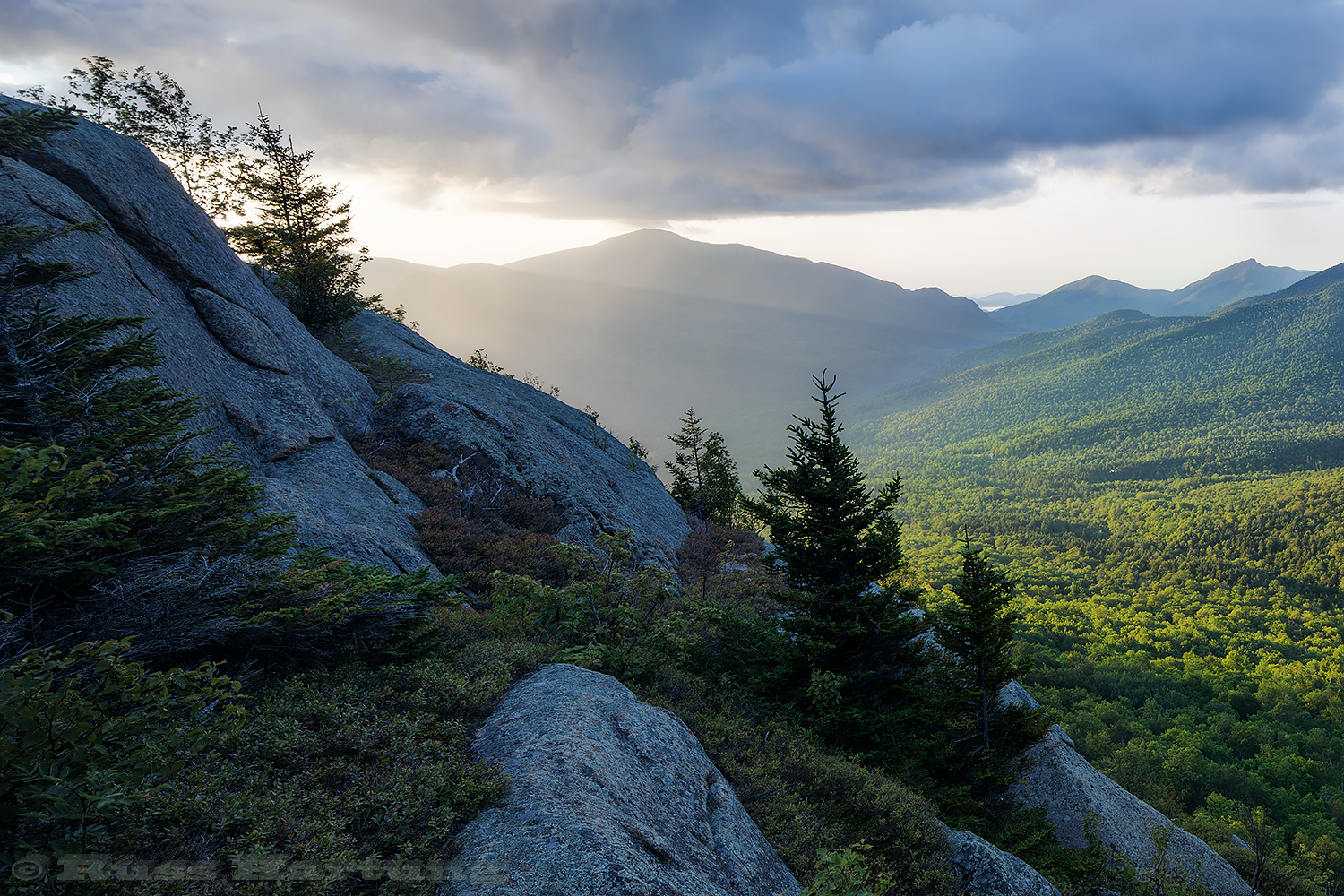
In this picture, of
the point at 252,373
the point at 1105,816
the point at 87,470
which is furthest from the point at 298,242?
the point at 1105,816

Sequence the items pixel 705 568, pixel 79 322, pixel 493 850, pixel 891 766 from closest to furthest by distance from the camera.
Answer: pixel 493 850 < pixel 79 322 < pixel 891 766 < pixel 705 568

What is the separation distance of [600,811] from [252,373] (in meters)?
17.2

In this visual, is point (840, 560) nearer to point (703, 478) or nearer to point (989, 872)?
point (989, 872)

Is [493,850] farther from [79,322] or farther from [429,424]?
[429,424]

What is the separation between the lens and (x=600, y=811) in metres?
5.39

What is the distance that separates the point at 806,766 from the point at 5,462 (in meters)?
10.8

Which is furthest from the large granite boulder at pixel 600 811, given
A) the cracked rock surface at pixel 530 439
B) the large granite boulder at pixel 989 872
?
the cracked rock surface at pixel 530 439

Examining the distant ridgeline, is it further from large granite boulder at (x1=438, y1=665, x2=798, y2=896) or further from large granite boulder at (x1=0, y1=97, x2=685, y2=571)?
large granite boulder at (x1=0, y1=97, x2=685, y2=571)

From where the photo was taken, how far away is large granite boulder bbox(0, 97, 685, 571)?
488 inches

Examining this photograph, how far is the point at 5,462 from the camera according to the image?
4.40 m

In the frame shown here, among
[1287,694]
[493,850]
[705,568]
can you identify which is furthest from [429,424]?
[1287,694]

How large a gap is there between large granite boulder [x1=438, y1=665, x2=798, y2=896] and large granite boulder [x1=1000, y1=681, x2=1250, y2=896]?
520 inches

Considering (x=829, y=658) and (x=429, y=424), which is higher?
(x=429, y=424)

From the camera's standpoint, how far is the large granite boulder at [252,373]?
12391 mm
